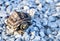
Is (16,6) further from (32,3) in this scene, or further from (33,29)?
(33,29)

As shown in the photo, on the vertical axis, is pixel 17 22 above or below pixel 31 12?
below

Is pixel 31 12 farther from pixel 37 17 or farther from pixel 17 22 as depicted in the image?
pixel 17 22

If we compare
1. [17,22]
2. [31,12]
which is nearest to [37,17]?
[31,12]

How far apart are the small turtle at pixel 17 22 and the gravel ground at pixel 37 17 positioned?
4cm

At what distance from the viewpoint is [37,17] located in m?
1.54

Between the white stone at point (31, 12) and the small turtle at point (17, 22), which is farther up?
the white stone at point (31, 12)

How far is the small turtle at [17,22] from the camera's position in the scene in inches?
56.1

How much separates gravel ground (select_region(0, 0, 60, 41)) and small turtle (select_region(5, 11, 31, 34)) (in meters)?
0.04

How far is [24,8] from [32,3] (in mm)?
96

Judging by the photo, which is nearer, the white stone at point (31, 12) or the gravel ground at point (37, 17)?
the gravel ground at point (37, 17)

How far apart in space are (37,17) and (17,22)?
202mm

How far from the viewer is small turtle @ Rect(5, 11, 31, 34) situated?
1.42 metres

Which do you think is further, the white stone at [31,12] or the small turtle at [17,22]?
the white stone at [31,12]

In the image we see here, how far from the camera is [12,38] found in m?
1.39
